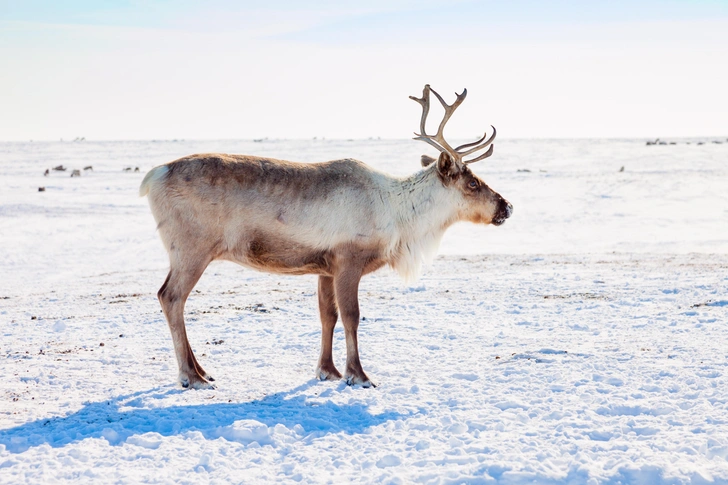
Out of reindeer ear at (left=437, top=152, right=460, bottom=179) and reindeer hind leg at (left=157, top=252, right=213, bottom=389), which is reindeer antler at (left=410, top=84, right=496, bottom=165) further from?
reindeer hind leg at (left=157, top=252, right=213, bottom=389)

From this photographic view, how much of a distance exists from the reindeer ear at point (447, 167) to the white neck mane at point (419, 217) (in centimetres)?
12

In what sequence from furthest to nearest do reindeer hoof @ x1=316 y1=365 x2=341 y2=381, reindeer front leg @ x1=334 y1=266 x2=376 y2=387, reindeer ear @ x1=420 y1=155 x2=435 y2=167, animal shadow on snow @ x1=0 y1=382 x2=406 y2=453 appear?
1. reindeer ear @ x1=420 y1=155 x2=435 y2=167
2. reindeer hoof @ x1=316 y1=365 x2=341 y2=381
3. reindeer front leg @ x1=334 y1=266 x2=376 y2=387
4. animal shadow on snow @ x1=0 y1=382 x2=406 y2=453

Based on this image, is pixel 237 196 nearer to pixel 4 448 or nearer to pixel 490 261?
pixel 4 448

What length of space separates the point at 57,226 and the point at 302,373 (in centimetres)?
1404

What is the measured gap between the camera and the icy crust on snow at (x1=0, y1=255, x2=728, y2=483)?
4.55 meters

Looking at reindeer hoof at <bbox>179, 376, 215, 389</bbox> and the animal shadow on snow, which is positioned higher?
the animal shadow on snow

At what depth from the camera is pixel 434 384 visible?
6426mm

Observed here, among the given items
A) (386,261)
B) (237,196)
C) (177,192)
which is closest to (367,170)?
(386,261)

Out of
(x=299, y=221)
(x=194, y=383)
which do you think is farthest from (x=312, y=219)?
(x=194, y=383)

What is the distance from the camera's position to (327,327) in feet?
22.8

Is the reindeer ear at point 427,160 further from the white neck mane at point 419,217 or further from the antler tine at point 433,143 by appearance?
the antler tine at point 433,143

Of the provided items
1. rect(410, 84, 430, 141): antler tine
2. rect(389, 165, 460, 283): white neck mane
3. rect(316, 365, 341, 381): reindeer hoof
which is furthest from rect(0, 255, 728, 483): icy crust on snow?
rect(410, 84, 430, 141): antler tine

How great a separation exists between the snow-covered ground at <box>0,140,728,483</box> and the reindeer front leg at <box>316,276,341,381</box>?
8.2 inches

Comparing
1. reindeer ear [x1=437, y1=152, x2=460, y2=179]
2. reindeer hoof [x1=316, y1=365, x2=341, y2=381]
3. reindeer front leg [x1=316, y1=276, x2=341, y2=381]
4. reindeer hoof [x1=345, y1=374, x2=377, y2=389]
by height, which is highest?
reindeer ear [x1=437, y1=152, x2=460, y2=179]
